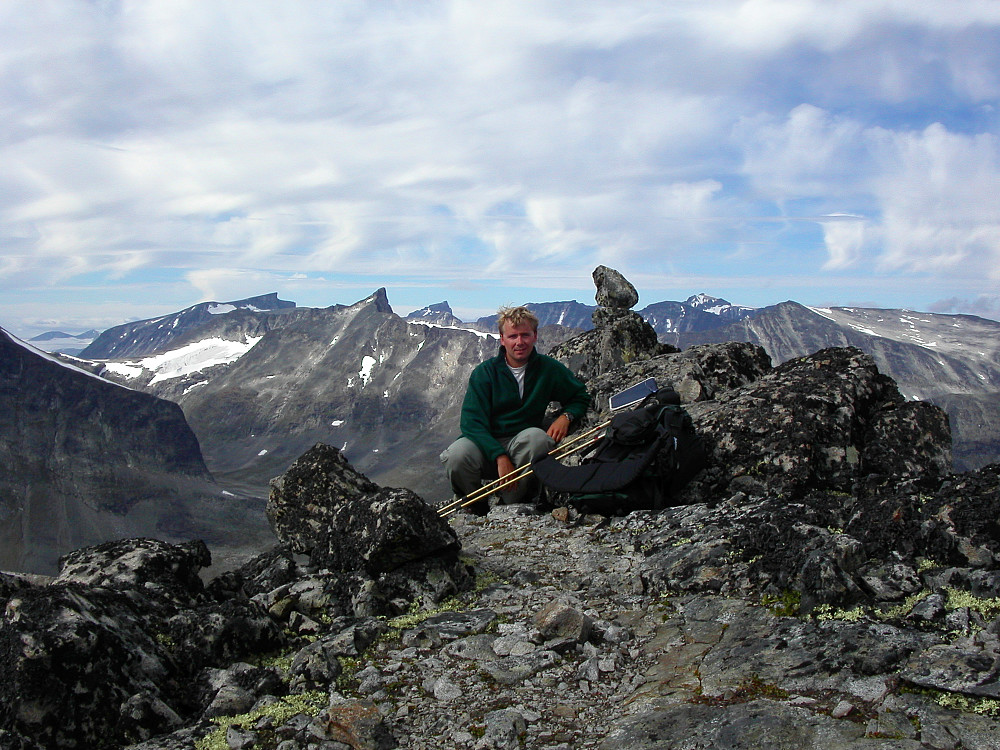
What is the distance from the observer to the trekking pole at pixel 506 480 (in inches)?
517

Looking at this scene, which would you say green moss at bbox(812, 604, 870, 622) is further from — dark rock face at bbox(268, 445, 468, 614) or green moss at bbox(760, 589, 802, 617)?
dark rock face at bbox(268, 445, 468, 614)

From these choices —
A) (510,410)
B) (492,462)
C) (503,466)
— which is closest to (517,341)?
(510,410)

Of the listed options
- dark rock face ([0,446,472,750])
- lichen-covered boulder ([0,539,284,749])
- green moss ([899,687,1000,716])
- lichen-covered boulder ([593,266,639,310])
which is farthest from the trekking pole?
lichen-covered boulder ([593,266,639,310])

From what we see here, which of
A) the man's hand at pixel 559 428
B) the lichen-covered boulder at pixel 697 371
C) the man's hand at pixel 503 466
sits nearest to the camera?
the man's hand at pixel 503 466

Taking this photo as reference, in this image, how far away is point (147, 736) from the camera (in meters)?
6.24

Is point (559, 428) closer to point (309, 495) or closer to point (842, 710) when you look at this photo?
point (309, 495)

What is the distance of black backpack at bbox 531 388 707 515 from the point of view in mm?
11492

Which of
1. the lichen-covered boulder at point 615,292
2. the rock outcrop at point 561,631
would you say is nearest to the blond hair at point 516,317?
the rock outcrop at point 561,631

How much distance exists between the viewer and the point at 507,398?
13.6 metres

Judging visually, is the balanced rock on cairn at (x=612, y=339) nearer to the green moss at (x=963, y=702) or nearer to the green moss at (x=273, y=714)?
the green moss at (x=273, y=714)

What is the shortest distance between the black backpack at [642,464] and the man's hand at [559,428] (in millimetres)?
1639

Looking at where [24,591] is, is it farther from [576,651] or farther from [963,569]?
[963,569]

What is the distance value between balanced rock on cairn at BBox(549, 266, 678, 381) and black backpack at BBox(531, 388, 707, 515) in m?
10.9

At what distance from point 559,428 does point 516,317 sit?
7.92 ft
